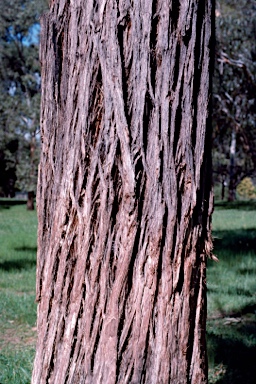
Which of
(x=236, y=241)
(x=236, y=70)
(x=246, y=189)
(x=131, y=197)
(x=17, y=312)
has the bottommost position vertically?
(x=17, y=312)

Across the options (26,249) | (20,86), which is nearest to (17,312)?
(26,249)

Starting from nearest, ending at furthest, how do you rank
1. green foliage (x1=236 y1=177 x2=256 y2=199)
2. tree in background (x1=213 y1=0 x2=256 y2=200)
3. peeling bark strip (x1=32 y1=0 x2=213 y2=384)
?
peeling bark strip (x1=32 y1=0 x2=213 y2=384) < tree in background (x1=213 y1=0 x2=256 y2=200) < green foliage (x1=236 y1=177 x2=256 y2=199)

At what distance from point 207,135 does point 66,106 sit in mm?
574

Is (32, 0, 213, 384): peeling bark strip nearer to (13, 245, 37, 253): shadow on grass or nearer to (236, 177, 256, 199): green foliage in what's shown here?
(13, 245, 37, 253): shadow on grass

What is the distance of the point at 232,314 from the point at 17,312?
2255mm

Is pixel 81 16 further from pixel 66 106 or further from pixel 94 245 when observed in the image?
pixel 94 245

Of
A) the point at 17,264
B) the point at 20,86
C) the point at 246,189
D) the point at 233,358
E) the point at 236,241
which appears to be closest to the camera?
the point at 233,358

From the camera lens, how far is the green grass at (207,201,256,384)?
4.11 meters

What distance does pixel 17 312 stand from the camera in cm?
568

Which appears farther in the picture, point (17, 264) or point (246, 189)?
point (246, 189)

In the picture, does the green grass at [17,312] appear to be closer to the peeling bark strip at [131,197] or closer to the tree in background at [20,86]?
the peeling bark strip at [131,197]

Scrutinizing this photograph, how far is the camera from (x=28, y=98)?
2506 centimetres

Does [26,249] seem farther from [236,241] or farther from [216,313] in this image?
[216,313]

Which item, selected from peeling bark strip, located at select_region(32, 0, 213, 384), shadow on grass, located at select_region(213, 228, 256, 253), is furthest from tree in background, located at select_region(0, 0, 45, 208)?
peeling bark strip, located at select_region(32, 0, 213, 384)
